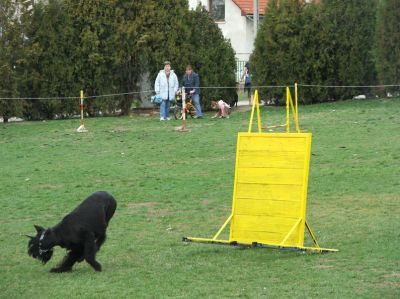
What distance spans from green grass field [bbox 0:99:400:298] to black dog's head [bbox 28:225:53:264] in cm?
21

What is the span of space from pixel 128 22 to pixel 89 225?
2139 centimetres

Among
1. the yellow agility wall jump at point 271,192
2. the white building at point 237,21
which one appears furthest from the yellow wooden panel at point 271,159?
the white building at point 237,21

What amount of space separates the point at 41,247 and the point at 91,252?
1.66 feet

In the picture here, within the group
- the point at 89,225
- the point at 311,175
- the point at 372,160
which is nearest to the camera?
the point at 89,225

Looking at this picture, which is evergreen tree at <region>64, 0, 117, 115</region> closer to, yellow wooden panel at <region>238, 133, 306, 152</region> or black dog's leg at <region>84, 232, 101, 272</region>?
yellow wooden panel at <region>238, 133, 306, 152</region>

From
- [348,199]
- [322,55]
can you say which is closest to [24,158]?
[348,199]

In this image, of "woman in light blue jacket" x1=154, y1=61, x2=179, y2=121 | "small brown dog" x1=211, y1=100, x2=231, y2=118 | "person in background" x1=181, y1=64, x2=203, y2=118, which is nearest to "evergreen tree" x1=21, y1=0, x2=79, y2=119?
"woman in light blue jacket" x1=154, y1=61, x2=179, y2=121

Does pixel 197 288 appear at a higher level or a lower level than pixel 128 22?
lower

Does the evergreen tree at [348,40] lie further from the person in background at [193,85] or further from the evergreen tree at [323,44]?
the person in background at [193,85]

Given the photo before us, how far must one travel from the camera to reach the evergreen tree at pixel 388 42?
29.5 meters

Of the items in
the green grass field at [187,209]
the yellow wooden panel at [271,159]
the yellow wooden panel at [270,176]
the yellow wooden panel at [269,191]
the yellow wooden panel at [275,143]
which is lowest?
the green grass field at [187,209]

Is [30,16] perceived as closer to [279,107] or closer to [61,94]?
[61,94]

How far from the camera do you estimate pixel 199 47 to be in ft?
102

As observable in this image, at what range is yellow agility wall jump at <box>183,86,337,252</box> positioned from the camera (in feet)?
32.3
